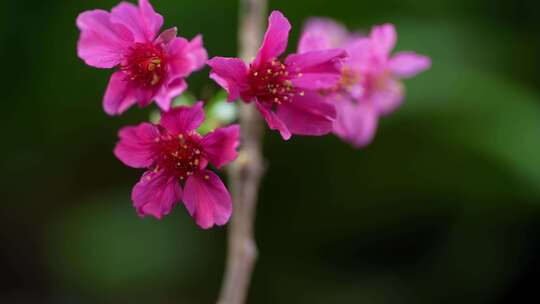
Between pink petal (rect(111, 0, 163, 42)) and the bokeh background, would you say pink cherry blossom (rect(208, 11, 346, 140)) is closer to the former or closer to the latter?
pink petal (rect(111, 0, 163, 42))

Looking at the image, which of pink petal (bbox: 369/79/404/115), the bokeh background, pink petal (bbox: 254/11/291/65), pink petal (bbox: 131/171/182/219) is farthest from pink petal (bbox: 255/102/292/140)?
the bokeh background

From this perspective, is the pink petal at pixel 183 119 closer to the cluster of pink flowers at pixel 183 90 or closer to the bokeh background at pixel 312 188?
the cluster of pink flowers at pixel 183 90

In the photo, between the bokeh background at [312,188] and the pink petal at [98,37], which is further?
the bokeh background at [312,188]

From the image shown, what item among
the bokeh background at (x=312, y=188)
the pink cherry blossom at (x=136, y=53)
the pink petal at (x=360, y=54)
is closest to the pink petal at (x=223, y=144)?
the pink cherry blossom at (x=136, y=53)

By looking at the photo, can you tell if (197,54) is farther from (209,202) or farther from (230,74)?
(209,202)

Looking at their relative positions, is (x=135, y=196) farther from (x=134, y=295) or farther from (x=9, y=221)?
(x=9, y=221)

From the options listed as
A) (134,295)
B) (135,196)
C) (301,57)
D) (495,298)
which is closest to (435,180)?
(495,298)

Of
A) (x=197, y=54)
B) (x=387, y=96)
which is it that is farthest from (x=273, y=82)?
(x=387, y=96)
